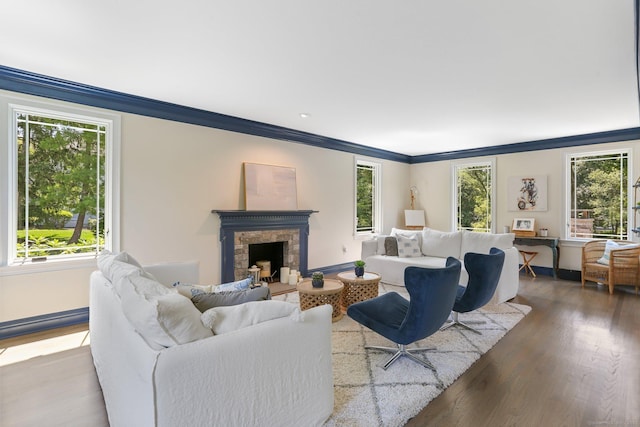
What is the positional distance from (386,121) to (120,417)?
444cm

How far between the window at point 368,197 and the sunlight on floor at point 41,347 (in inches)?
187

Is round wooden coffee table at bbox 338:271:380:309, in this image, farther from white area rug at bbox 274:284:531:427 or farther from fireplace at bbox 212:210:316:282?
fireplace at bbox 212:210:316:282

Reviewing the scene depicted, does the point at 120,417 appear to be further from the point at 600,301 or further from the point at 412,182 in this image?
the point at 412,182

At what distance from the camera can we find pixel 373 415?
198 centimetres

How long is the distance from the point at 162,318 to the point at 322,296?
2273 mm

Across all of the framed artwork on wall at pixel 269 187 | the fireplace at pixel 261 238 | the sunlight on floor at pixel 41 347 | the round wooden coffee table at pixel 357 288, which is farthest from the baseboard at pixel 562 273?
the sunlight on floor at pixel 41 347

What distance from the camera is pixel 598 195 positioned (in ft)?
18.3

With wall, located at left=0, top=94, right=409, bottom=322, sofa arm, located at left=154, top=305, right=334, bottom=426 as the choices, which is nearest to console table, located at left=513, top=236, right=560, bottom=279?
wall, located at left=0, top=94, right=409, bottom=322

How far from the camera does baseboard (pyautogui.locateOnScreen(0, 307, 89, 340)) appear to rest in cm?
318

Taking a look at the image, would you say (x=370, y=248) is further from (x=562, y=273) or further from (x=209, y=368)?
(x=209, y=368)

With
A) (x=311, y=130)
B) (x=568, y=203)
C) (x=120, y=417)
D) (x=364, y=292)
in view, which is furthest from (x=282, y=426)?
(x=568, y=203)

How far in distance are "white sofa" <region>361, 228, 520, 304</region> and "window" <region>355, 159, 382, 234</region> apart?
3.80 ft

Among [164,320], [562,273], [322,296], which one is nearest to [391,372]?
[322,296]

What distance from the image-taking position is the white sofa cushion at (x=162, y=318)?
1391mm
